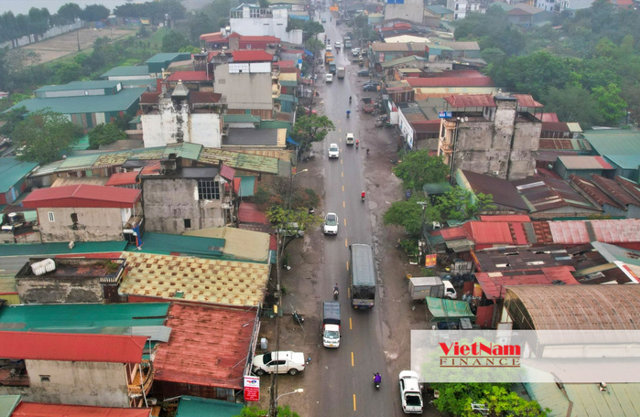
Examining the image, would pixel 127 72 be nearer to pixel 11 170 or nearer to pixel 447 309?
pixel 11 170

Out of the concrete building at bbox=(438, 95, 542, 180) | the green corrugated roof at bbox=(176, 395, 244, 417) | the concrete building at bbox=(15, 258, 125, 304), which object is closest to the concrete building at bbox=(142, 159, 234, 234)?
the concrete building at bbox=(15, 258, 125, 304)

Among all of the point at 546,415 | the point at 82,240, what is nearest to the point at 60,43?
the point at 82,240

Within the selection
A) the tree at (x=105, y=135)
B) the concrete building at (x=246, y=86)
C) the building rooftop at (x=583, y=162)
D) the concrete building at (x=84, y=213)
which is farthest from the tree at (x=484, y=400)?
the tree at (x=105, y=135)

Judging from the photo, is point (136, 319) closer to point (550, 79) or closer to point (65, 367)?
point (65, 367)

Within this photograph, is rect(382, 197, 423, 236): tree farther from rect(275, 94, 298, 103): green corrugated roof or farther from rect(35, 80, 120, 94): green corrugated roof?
rect(35, 80, 120, 94): green corrugated roof

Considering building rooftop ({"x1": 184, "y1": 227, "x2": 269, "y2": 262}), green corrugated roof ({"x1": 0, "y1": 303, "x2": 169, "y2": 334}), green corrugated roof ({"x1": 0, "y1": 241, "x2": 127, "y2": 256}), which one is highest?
green corrugated roof ({"x1": 0, "y1": 241, "x2": 127, "y2": 256})

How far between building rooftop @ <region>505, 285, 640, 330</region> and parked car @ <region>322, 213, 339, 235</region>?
795 inches

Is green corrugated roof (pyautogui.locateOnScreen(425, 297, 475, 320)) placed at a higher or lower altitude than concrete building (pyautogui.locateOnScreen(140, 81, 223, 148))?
lower

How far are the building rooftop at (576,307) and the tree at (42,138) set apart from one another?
5112 cm

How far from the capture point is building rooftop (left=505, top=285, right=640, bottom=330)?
3094 cm

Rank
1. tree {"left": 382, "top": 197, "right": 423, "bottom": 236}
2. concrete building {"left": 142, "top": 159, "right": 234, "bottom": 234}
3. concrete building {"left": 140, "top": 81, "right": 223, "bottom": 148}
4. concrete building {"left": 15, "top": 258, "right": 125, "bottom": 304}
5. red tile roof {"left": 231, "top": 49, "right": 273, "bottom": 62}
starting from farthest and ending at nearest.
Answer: red tile roof {"left": 231, "top": 49, "right": 273, "bottom": 62} → concrete building {"left": 140, "top": 81, "right": 223, "bottom": 148} → tree {"left": 382, "top": 197, "right": 423, "bottom": 236} → concrete building {"left": 142, "top": 159, "right": 234, "bottom": 234} → concrete building {"left": 15, "top": 258, "right": 125, "bottom": 304}

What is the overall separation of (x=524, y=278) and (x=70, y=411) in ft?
96.4

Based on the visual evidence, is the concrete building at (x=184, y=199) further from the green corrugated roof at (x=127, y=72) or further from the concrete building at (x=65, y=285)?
the green corrugated roof at (x=127, y=72)

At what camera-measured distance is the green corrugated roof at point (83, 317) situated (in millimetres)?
32312
